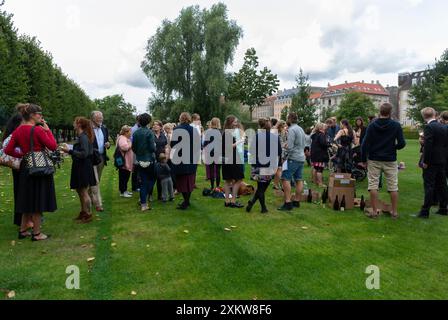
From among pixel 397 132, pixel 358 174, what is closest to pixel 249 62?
pixel 358 174

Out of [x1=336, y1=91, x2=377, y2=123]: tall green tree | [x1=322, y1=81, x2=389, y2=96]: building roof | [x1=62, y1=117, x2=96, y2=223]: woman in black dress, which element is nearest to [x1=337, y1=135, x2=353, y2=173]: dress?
[x1=62, y1=117, x2=96, y2=223]: woman in black dress

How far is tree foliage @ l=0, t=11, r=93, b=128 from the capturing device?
19266mm

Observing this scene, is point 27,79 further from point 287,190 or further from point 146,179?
point 287,190

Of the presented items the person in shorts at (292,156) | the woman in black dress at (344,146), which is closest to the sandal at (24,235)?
the person in shorts at (292,156)

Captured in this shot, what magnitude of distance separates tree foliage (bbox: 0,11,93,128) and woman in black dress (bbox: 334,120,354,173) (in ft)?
53.1

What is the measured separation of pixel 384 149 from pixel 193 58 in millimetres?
26481

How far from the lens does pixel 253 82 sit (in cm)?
5581

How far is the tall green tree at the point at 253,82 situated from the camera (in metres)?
55.1

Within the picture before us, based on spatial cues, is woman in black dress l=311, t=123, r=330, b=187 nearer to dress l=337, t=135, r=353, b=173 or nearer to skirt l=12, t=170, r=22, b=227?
dress l=337, t=135, r=353, b=173
